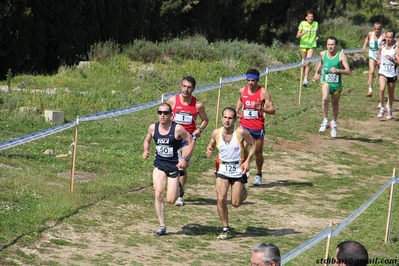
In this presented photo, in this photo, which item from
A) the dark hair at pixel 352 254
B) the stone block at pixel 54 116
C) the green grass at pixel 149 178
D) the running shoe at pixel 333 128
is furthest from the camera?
the running shoe at pixel 333 128

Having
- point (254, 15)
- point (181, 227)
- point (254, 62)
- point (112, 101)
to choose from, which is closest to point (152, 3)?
point (254, 15)

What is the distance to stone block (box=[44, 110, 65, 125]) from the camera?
17.8 m

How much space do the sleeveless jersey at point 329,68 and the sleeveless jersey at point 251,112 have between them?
3.92 m

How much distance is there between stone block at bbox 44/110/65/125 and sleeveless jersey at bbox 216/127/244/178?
664 cm

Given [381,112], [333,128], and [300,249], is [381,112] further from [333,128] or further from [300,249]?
[300,249]

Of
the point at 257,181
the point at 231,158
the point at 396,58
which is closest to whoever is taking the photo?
the point at 231,158

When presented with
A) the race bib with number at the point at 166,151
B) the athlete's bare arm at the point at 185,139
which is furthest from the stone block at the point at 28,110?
the race bib with number at the point at 166,151

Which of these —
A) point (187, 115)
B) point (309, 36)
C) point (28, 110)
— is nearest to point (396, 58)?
point (309, 36)

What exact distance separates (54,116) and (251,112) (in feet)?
15.7

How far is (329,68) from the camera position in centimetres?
1830

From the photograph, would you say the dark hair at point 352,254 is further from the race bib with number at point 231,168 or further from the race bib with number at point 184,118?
the race bib with number at point 184,118

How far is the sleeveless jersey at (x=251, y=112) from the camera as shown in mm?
14625

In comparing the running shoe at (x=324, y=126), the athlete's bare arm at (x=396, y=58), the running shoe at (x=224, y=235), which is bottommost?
the running shoe at (x=224, y=235)

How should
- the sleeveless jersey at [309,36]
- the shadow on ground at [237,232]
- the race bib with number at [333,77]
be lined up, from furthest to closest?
1. the sleeveless jersey at [309,36]
2. the race bib with number at [333,77]
3. the shadow on ground at [237,232]
